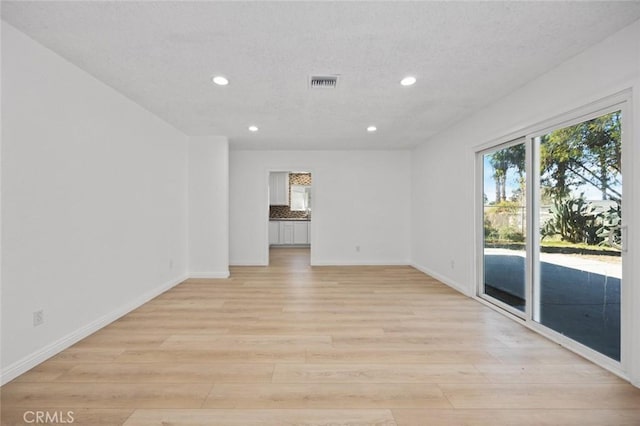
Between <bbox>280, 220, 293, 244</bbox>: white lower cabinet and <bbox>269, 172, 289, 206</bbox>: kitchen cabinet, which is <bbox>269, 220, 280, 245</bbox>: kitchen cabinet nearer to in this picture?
<bbox>280, 220, 293, 244</bbox>: white lower cabinet

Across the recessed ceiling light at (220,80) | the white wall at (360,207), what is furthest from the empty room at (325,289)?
the white wall at (360,207)

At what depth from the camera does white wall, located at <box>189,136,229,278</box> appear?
459 centimetres

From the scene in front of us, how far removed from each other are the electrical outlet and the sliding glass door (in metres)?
4.06

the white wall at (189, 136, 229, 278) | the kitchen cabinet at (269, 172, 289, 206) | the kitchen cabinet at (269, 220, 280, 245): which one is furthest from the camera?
the kitchen cabinet at (269, 172, 289, 206)

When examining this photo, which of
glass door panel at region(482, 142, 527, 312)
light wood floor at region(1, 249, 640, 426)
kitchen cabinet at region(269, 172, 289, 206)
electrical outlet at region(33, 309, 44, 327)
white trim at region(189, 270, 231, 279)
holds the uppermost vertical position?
Result: kitchen cabinet at region(269, 172, 289, 206)

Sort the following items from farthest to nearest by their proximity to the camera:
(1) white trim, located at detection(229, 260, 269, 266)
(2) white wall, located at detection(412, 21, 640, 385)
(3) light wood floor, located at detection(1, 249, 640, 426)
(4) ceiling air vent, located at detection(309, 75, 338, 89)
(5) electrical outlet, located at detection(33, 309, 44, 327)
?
(1) white trim, located at detection(229, 260, 269, 266) < (4) ceiling air vent, located at detection(309, 75, 338, 89) < (5) electrical outlet, located at detection(33, 309, 44, 327) < (2) white wall, located at detection(412, 21, 640, 385) < (3) light wood floor, located at detection(1, 249, 640, 426)

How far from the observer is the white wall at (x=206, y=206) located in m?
4.59

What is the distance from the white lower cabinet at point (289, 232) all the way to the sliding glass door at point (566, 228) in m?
5.69

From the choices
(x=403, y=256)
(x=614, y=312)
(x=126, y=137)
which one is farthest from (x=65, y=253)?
(x=403, y=256)

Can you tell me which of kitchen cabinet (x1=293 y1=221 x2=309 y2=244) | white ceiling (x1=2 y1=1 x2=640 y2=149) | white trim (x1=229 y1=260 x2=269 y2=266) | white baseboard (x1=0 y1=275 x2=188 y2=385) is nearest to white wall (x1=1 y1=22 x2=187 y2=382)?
white baseboard (x1=0 y1=275 x2=188 y2=385)

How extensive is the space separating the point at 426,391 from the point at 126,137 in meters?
3.61

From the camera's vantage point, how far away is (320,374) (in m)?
1.88

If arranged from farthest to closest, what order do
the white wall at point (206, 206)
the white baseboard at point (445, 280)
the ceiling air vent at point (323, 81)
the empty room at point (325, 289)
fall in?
the white wall at point (206, 206)
the white baseboard at point (445, 280)
the ceiling air vent at point (323, 81)
the empty room at point (325, 289)

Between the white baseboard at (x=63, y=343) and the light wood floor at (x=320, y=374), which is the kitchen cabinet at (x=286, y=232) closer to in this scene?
the white baseboard at (x=63, y=343)
